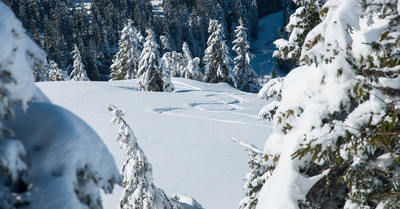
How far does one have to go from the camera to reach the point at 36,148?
175 cm

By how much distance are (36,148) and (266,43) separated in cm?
9567

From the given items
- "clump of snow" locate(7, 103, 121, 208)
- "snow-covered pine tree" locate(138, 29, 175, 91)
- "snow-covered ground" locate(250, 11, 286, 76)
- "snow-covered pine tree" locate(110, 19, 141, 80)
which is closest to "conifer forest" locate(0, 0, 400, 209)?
"clump of snow" locate(7, 103, 121, 208)

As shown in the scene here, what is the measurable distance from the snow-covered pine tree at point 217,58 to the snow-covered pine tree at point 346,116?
1142 inches

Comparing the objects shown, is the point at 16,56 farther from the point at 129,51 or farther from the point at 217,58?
the point at 129,51

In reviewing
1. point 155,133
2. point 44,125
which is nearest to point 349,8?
point 44,125

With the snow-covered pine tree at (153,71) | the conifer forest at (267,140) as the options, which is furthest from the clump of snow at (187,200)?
the snow-covered pine tree at (153,71)

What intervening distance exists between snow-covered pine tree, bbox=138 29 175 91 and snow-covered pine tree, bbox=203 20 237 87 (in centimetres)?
779

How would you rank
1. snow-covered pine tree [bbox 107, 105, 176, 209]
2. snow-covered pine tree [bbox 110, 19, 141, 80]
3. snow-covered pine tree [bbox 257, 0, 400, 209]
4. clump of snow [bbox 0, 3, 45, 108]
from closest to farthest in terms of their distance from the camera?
clump of snow [bbox 0, 3, 45, 108] < snow-covered pine tree [bbox 257, 0, 400, 209] < snow-covered pine tree [bbox 107, 105, 176, 209] < snow-covered pine tree [bbox 110, 19, 141, 80]

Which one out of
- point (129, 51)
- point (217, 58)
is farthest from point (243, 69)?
point (129, 51)

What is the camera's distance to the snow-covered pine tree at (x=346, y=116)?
364cm

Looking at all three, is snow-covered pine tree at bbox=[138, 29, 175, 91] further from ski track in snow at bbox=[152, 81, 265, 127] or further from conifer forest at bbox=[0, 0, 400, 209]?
conifer forest at bbox=[0, 0, 400, 209]

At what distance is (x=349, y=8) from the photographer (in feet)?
12.1

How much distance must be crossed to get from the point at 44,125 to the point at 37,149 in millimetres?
142

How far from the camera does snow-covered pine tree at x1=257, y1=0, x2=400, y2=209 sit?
12.0 ft
